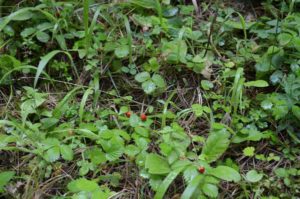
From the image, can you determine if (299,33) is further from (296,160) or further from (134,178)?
(134,178)

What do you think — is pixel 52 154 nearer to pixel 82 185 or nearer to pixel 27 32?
pixel 82 185

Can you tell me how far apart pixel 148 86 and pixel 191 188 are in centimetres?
64

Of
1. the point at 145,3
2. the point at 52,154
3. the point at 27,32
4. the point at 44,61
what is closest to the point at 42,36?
the point at 27,32

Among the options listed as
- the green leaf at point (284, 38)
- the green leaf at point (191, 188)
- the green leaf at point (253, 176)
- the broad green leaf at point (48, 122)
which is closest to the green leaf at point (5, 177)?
the broad green leaf at point (48, 122)

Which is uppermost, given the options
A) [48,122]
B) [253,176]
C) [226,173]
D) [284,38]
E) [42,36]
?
[42,36]

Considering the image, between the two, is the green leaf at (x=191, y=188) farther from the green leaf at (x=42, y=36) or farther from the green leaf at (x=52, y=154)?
the green leaf at (x=42, y=36)

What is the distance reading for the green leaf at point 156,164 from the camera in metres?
1.75

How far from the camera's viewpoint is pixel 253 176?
1860 millimetres

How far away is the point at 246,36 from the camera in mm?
2406

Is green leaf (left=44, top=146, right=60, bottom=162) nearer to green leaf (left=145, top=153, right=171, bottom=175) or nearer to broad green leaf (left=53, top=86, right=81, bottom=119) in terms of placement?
broad green leaf (left=53, top=86, right=81, bottom=119)

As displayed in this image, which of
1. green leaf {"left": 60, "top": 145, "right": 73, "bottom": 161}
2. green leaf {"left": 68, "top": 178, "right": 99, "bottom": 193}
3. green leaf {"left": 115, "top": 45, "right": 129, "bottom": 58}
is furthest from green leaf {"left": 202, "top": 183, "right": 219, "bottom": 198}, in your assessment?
green leaf {"left": 115, "top": 45, "right": 129, "bottom": 58}

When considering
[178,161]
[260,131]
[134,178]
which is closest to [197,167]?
[178,161]

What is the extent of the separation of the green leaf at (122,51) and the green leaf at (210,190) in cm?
84

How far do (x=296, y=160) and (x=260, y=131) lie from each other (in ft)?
0.67
